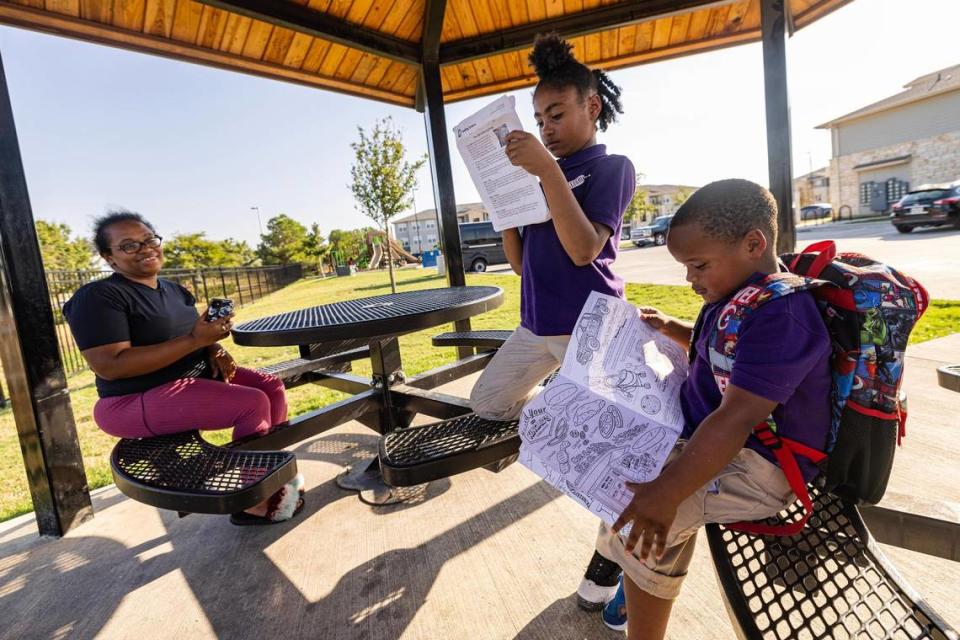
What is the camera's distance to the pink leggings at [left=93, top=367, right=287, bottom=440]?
196 centimetres

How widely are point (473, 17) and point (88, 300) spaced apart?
3284mm

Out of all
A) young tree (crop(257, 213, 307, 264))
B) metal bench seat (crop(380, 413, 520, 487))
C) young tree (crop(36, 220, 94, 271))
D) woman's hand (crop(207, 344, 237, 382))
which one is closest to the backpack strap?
metal bench seat (crop(380, 413, 520, 487))

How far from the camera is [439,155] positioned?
3.98m

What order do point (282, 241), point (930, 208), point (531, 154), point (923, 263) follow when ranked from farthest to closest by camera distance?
point (282, 241) < point (930, 208) < point (923, 263) < point (531, 154)

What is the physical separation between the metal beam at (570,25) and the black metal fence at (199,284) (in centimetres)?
288

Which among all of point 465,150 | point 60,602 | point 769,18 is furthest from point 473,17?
point 60,602

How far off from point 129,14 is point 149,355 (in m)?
2.35

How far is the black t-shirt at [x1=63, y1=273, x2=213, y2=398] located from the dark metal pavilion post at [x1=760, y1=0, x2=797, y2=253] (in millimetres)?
3653

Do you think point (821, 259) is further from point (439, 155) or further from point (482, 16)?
point (482, 16)

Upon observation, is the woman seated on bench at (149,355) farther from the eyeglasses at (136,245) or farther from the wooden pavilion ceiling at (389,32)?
the wooden pavilion ceiling at (389,32)

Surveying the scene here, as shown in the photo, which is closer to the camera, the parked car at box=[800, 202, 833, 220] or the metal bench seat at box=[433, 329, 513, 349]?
the metal bench seat at box=[433, 329, 513, 349]

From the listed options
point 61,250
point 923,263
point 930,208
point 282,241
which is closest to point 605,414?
point 923,263

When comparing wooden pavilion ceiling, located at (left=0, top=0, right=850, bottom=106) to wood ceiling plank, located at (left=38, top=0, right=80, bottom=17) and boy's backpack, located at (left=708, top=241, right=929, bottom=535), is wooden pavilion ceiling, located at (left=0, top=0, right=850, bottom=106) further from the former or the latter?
boy's backpack, located at (left=708, top=241, right=929, bottom=535)

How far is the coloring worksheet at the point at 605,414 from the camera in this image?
42.7 inches
